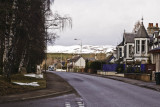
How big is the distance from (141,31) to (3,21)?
123 feet

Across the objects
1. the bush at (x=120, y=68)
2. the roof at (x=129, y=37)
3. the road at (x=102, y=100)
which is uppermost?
the roof at (x=129, y=37)

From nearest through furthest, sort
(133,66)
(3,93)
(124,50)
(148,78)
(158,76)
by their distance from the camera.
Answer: (3,93) < (158,76) < (148,78) < (133,66) < (124,50)

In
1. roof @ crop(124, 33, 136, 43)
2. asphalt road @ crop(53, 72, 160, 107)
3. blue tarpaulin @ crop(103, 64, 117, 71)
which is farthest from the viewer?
roof @ crop(124, 33, 136, 43)

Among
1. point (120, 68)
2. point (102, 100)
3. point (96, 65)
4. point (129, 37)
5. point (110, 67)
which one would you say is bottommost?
point (102, 100)

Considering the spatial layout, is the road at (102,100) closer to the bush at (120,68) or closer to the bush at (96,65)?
the bush at (120,68)

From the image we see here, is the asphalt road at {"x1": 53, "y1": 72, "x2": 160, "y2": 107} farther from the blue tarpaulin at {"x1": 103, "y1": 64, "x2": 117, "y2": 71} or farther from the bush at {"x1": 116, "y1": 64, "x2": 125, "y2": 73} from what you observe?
the blue tarpaulin at {"x1": 103, "y1": 64, "x2": 117, "y2": 71}

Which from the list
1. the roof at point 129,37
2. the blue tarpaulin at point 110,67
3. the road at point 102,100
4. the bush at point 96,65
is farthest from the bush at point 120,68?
the road at point 102,100

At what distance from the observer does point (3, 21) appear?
71.9 feet

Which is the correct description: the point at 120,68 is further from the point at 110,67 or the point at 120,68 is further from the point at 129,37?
the point at 129,37

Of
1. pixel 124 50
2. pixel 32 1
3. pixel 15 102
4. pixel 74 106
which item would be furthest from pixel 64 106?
pixel 124 50

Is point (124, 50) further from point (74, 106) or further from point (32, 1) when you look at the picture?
point (74, 106)

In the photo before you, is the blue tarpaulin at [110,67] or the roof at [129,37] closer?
the blue tarpaulin at [110,67]

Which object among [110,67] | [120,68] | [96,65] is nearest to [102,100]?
[120,68]

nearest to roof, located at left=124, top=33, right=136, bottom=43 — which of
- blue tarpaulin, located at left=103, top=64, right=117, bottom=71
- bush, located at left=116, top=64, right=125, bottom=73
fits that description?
blue tarpaulin, located at left=103, top=64, right=117, bottom=71
